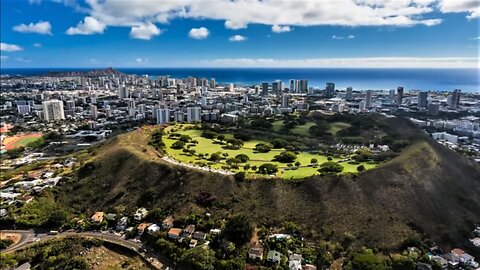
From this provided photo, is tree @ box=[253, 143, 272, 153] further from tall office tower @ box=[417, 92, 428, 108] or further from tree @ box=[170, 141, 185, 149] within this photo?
tall office tower @ box=[417, 92, 428, 108]

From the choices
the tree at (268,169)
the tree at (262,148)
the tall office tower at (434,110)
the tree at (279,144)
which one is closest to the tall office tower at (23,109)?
the tree at (262,148)

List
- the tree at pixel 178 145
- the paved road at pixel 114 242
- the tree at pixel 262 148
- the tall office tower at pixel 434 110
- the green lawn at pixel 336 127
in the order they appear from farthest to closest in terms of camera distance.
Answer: the tall office tower at pixel 434 110, the green lawn at pixel 336 127, the tree at pixel 178 145, the tree at pixel 262 148, the paved road at pixel 114 242

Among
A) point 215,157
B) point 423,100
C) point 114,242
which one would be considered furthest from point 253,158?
point 423,100

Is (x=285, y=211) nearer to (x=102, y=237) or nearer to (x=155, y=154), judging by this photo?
(x=102, y=237)

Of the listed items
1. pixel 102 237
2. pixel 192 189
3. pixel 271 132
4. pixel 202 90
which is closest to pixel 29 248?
pixel 102 237

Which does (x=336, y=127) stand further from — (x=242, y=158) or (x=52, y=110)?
(x=52, y=110)

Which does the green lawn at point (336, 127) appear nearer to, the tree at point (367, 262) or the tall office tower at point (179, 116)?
the tree at point (367, 262)
